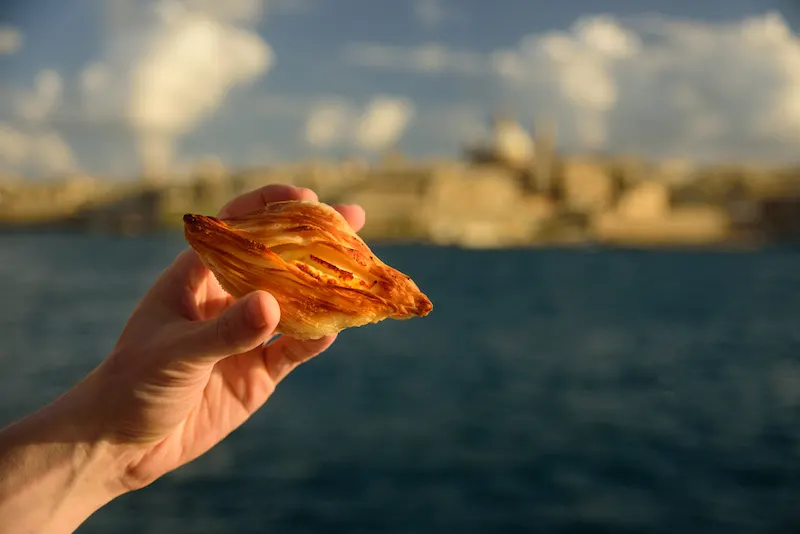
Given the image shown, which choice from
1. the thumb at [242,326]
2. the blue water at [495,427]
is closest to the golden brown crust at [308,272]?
the thumb at [242,326]

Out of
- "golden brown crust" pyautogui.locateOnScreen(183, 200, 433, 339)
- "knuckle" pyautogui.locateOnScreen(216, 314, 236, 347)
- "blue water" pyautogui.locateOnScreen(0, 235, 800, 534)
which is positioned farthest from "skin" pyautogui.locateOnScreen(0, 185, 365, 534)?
"blue water" pyautogui.locateOnScreen(0, 235, 800, 534)

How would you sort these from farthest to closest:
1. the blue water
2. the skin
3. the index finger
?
the blue water, the index finger, the skin

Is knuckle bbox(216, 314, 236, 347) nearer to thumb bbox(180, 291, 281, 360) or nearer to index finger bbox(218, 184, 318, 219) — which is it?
thumb bbox(180, 291, 281, 360)

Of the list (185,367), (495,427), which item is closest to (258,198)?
(185,367)

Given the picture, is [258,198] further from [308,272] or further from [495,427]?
[495,427]

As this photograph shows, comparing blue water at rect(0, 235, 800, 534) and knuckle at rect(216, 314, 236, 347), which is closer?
knuckle at rect(216, 314, 236, 347)

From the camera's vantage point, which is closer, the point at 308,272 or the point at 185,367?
the point at 185,367

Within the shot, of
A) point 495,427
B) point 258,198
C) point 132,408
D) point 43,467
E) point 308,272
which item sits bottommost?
point 43,467

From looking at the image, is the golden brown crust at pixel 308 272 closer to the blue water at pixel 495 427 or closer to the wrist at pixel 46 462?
the wrist at pixel 46 462
